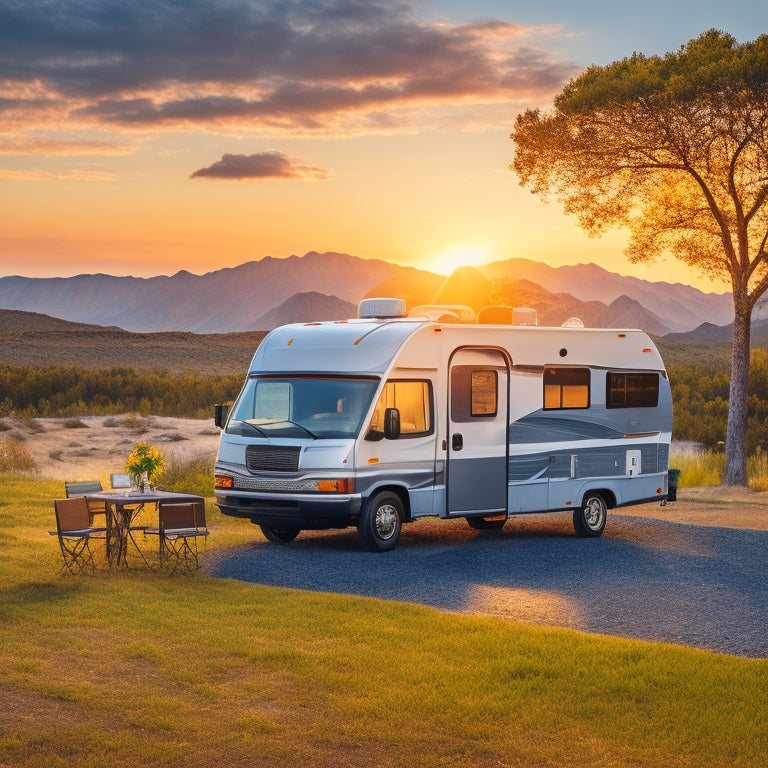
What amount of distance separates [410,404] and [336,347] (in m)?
1.13

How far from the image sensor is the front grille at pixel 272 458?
44.9ft

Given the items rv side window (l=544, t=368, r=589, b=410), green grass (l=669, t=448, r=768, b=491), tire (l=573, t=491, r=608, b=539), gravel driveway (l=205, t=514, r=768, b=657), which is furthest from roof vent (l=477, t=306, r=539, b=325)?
green grass (l=669, t=448, r=768, b=491)

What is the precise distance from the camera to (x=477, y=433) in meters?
14.7

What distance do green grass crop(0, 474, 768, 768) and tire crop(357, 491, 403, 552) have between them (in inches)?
114

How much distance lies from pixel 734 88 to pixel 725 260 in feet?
12.1

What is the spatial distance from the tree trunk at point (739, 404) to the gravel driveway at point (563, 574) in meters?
7.43

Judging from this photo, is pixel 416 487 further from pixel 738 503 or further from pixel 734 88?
pixel 734 88

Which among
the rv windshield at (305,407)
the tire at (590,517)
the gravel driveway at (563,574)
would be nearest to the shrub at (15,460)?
the gravel driveway at (563,574)

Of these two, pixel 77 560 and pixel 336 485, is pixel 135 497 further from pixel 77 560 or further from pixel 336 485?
pixel 336 485

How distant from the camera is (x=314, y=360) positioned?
14.3 m

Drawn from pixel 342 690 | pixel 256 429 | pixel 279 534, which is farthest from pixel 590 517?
pixel 342 690

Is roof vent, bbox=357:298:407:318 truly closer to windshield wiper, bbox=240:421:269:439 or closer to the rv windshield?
the rv windshield

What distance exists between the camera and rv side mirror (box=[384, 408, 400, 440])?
44.8 feet

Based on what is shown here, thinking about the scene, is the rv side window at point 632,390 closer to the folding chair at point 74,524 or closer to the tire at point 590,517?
the tire at point 590,517
